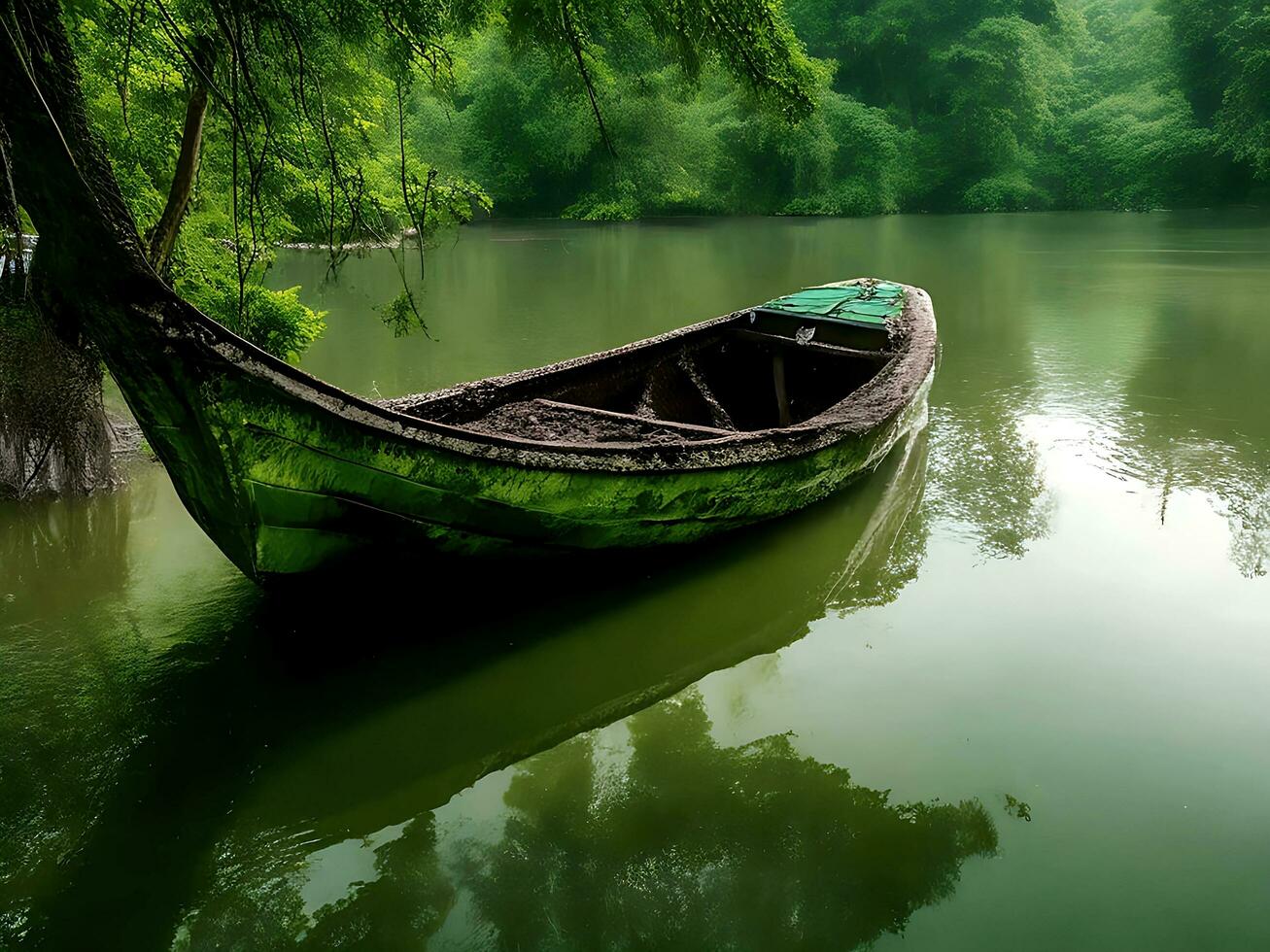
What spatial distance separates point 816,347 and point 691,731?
3420mm

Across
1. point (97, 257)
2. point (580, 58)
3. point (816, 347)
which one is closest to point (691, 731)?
point (580, 58)

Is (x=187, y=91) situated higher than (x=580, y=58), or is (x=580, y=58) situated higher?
(x=187, y=91)

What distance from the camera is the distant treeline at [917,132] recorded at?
27188mm

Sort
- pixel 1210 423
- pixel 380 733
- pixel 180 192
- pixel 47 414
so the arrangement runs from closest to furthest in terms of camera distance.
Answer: pixel 380 733 < pixel 47 414 < pixel 180 192 < pixel 1210 423

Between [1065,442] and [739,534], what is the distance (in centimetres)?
282

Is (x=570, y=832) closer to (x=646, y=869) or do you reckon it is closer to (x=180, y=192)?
(x=646, y=869)

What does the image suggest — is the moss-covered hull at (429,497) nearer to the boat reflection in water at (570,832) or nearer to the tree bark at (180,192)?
the boat reflection in water at (570,832)

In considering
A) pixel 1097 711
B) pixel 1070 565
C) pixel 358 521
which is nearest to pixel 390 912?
pixel 358 521

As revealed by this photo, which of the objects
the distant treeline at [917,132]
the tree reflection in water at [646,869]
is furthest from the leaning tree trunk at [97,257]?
the distant treeline at [917,132]

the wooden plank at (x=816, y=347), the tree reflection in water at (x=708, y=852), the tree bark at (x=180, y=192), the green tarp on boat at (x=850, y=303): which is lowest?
the tree reflection in water at (x=708, y=852)

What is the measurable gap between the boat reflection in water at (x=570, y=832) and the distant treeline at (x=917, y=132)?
965 inches

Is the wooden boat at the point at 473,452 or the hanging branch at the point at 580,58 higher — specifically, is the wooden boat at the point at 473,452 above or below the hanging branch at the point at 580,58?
below

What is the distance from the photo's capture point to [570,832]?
2516mm

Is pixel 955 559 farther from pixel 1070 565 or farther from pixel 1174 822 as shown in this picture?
pixel 1174 822
